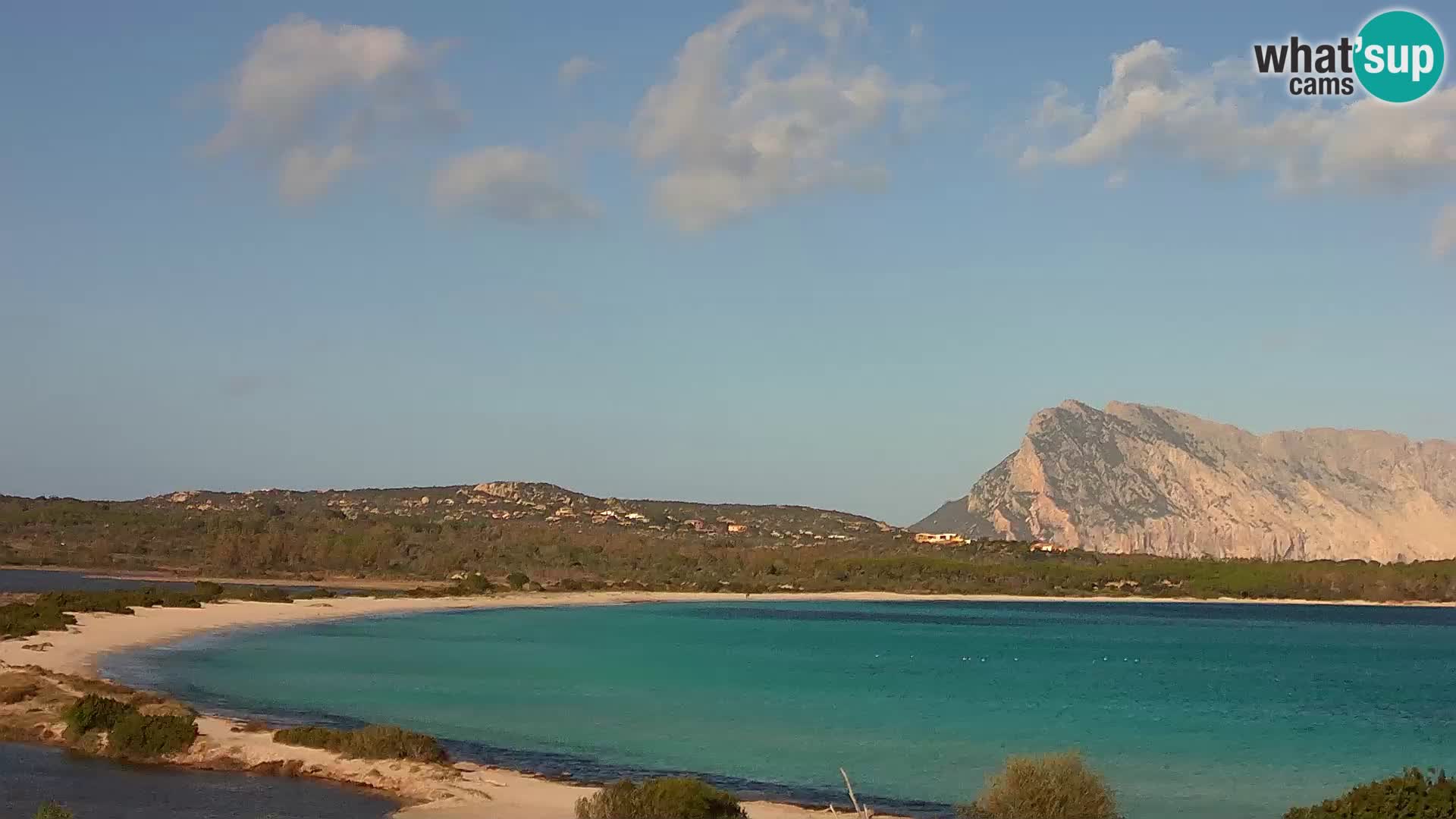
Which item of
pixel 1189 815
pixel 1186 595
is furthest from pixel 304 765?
pixel 1186 595

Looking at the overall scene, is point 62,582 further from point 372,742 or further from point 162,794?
point 162,794

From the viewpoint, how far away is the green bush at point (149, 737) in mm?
21594

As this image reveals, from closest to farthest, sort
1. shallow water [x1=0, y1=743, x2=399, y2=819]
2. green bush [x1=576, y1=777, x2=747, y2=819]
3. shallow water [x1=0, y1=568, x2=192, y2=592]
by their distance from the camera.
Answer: green bush [x1=576, y1=777, x2=747, y2=819] < shallow water [x1=0, y1=743, x2=399, y2=819] < shallow water [x1=0, y1=568, x2=192, y2=592]

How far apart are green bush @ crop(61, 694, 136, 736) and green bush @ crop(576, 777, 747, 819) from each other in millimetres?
10220

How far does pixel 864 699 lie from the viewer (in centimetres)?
3609

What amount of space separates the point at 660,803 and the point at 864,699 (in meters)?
20.2

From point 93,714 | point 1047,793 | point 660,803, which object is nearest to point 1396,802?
point 1047,793

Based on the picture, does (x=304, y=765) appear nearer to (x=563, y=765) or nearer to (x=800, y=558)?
(x=563, y=765)

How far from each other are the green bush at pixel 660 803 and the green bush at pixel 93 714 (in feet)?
33.5

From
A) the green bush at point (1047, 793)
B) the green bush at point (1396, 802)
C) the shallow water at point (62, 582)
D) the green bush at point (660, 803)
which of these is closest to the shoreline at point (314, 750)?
the green bush at point (660, 803)

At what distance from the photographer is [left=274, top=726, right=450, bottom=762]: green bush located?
21.7m

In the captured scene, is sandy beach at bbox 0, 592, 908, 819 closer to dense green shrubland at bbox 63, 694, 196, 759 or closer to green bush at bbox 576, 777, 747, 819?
dense green shrubland at bbox 63, 694, 196, 759

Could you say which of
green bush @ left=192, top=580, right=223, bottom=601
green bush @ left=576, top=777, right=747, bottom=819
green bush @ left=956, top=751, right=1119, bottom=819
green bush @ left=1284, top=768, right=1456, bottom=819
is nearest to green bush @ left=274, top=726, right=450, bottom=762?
green bush @ left=576, top=777, right=747, bottom=819

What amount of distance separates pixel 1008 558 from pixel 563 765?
4681 inches
